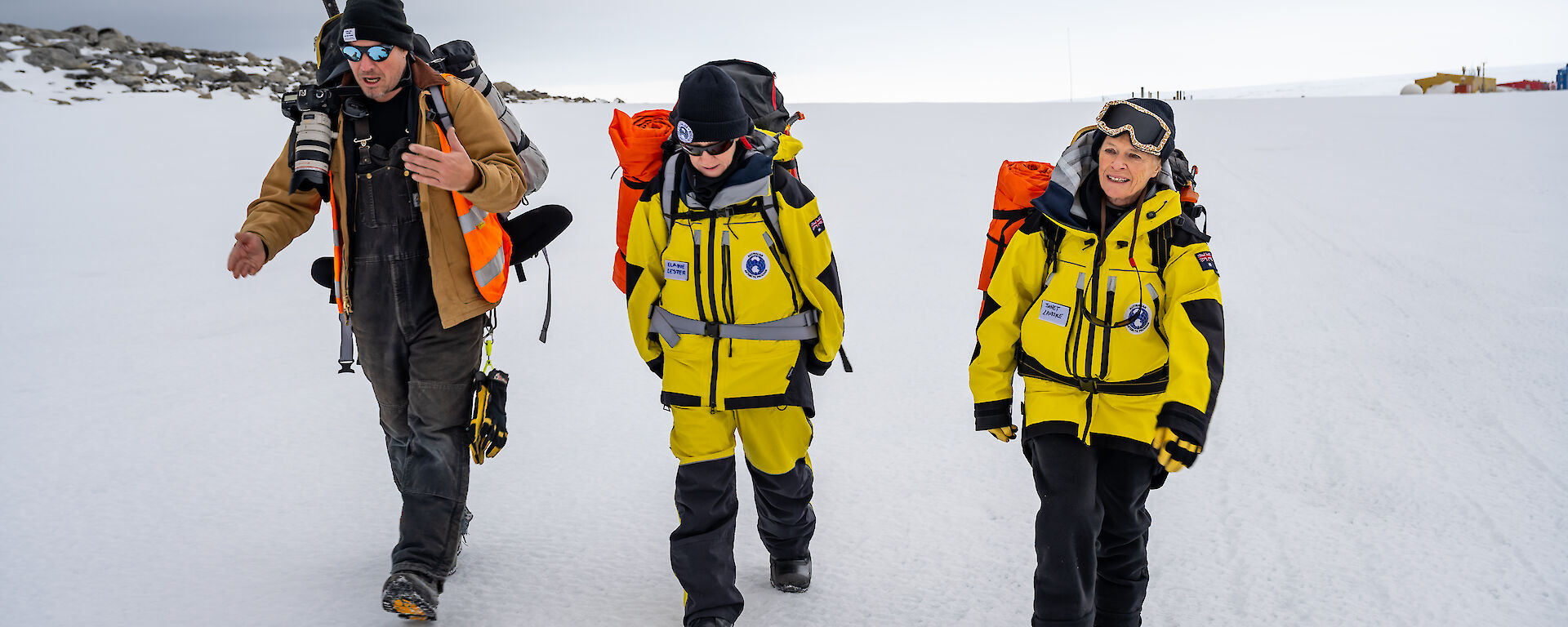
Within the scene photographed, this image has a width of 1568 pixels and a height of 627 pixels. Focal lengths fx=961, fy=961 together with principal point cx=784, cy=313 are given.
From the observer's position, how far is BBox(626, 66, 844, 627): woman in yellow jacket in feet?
10.4

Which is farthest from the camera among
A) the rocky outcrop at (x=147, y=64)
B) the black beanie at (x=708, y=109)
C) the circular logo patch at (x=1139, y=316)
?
the rocky outcrop at (x=147, y=64)

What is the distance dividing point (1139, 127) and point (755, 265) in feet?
4.15

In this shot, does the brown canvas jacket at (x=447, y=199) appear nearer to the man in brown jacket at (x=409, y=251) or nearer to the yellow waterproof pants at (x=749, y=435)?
the man in brown jacket at (x=409, y=251)

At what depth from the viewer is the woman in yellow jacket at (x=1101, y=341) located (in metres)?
2.71

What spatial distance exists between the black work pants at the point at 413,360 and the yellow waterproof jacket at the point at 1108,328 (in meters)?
1.93

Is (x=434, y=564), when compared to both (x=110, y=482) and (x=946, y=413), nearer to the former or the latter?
(x=110, y=482)

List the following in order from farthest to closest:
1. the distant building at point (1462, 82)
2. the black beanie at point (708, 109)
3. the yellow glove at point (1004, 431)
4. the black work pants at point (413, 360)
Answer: the distant building at point (1462, 82)
the black work pants at point (413, 360)
the black beanie at point (708, 109)
the yellow glove at point (1004, 431)

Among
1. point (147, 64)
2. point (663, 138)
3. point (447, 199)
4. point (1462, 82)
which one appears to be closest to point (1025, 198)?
point (663, 138)

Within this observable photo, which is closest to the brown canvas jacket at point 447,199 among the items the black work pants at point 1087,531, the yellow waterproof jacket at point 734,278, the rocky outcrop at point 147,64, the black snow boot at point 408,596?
the yellow waterproof jacket at point 734,278

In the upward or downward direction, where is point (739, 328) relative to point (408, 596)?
upward

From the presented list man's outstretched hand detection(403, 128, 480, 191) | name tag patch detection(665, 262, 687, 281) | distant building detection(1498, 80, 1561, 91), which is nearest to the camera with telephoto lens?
man's outstretched hand detection(403, 128, 480, 191)

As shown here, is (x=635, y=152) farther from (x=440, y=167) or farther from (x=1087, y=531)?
(x=1087, y=531)

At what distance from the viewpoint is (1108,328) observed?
281cm

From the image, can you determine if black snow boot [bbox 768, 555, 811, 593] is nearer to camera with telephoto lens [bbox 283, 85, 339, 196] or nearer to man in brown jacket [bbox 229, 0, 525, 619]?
man in brown jacket [bbox 229, 0, 525, 619]
